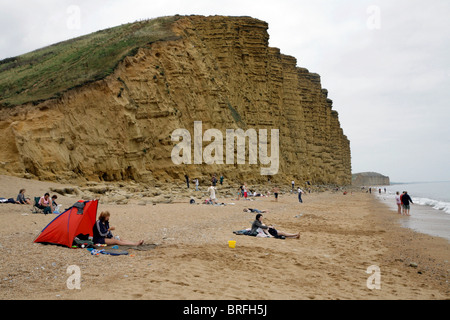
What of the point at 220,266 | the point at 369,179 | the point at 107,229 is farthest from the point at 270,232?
the point at 369,179

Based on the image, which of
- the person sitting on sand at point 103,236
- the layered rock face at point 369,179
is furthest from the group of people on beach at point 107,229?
the layered rock face at point 369,179

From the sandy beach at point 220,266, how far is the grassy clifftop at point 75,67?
16353 millimetres

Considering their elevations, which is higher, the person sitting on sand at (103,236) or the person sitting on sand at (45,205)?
the person sitting on sand at (45,205)

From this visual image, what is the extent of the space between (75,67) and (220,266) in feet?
89.9

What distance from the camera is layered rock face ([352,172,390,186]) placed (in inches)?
5364

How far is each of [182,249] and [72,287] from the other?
3013 millimetres

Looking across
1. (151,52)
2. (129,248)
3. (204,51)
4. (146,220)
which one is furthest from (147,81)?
(129,248)

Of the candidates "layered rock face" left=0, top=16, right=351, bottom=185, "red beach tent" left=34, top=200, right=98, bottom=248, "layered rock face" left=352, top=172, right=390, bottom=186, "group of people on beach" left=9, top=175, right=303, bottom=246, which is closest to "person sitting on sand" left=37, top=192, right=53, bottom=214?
"group of people on beach" left=9, top=175, right=303, bottom=246

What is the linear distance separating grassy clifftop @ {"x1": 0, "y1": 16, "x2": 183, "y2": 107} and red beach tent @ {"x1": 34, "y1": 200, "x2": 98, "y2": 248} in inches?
723

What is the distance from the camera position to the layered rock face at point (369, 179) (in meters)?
136

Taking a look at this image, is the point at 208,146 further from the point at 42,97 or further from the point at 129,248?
the point at 129,248

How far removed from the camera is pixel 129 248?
766cm

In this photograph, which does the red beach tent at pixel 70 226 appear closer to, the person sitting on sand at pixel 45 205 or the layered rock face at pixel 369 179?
the person sitting on sand at pixel 45 205

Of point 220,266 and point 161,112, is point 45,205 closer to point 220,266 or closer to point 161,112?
point 220,266
